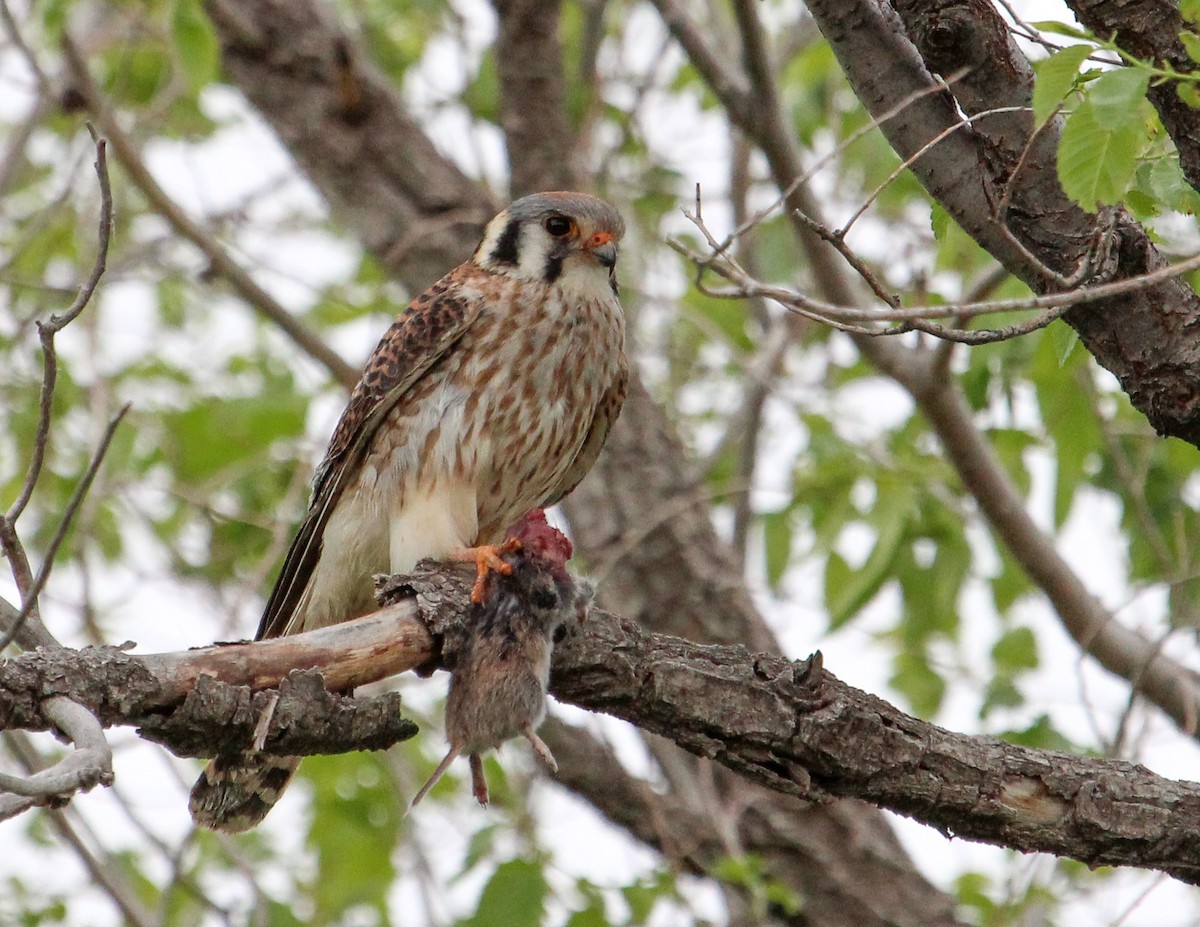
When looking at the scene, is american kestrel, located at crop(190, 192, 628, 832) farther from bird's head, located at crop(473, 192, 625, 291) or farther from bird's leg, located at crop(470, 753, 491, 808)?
bird's leg, located at crop(470, 753, 491, 808)

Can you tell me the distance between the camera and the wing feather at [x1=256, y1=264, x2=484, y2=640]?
3.76m

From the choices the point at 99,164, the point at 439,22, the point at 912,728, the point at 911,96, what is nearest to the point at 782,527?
the point at 912,728

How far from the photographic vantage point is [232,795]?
311 centimetres

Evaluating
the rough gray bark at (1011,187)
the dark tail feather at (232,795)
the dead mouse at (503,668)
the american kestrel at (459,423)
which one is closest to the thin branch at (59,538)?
the dead mouse at (503,668)

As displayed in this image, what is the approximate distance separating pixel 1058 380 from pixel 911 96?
1.78 m

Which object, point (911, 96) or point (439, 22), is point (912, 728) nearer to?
point (911, 96)

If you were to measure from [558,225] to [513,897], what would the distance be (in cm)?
184

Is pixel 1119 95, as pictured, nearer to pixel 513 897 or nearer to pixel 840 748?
pixel 840 748

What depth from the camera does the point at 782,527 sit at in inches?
181

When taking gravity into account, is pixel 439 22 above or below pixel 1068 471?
above

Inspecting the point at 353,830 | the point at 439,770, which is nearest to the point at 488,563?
the point at 439,770

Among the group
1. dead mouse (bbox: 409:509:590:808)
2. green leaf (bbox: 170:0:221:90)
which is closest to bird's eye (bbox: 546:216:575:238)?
green leaf (bbox: 170:0:221:90)

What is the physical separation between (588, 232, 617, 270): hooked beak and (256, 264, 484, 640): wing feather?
14.1 inches

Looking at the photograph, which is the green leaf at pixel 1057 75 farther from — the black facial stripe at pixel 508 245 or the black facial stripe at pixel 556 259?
the black facial stripe at pixel 508 245
